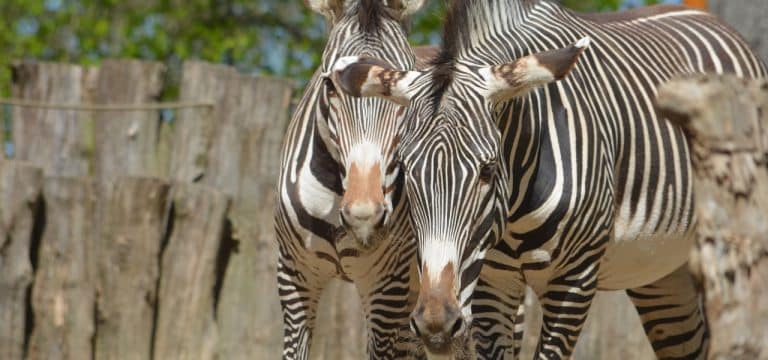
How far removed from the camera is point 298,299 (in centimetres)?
570

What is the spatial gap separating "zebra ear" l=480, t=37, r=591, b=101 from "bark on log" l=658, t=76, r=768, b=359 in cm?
173

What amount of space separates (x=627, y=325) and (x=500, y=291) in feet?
9.93

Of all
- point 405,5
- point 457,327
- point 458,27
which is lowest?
point 457,327

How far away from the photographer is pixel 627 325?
825 centimetres

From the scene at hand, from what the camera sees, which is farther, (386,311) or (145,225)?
(145,225)

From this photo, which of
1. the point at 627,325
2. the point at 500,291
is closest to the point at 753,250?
the point at 500,291

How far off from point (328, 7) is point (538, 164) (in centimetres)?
126

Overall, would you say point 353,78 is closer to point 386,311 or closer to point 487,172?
point 487,172

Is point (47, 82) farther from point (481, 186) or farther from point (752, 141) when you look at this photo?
point (752, 141)

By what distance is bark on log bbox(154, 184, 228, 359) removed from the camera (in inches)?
335

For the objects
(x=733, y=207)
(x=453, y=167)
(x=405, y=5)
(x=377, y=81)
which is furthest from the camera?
(x=405, y=5)

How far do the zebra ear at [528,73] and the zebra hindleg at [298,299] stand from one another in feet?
4.43

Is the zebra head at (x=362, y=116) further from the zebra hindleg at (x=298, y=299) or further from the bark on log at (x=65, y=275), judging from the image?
the bark on log at (x=65, y=275)

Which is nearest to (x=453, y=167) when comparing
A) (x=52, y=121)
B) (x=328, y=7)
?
(x=328, y=7)
